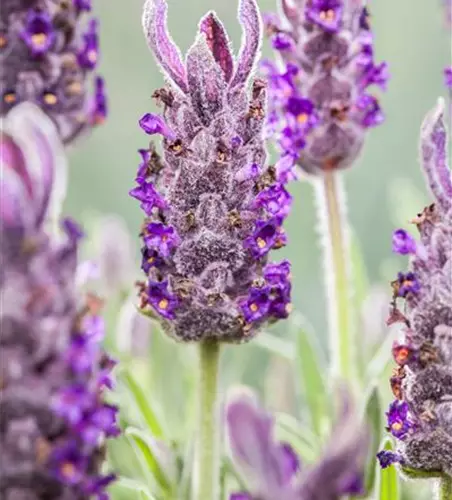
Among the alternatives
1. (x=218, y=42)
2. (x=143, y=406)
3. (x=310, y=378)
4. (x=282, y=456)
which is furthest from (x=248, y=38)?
(x=310, y=378)

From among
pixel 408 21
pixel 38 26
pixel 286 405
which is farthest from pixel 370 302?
pixel 408 21

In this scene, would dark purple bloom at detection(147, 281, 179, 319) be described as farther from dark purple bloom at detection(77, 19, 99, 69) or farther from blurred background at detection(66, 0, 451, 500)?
blurred background at detection(66, 0, 451, 500)

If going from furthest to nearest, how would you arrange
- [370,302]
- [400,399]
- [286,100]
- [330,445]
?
[370,302] < [286,100] < [400,399] < [330,445]

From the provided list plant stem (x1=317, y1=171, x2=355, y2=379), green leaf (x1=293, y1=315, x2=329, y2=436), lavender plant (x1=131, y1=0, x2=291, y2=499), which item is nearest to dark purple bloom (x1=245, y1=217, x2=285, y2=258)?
lavender plant (x1=131, y1=0, x2=291, y2=499)

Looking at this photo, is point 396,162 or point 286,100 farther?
point 396,162

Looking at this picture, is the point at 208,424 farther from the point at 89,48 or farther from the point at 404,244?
the point at 89,48

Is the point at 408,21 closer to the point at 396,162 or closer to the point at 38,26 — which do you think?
the point at 396,162

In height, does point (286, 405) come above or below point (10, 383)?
below
